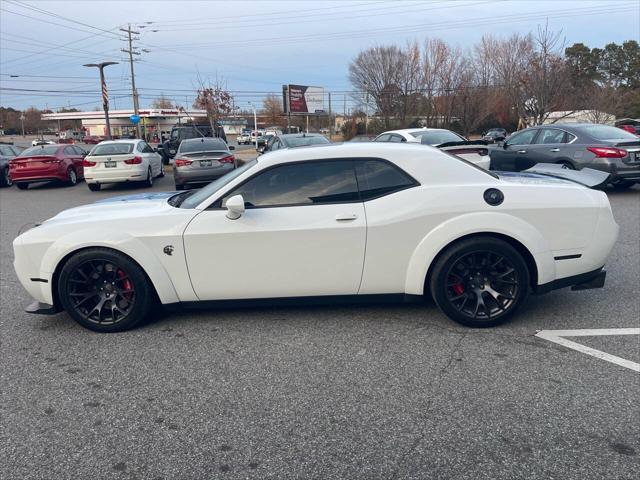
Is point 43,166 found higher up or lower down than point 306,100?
lower down

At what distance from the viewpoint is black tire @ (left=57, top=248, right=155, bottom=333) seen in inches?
160

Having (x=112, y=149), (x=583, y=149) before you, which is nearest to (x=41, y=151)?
(x=112, y=149)

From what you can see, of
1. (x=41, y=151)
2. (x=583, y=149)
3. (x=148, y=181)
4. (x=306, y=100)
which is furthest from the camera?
(x=306, y=100)

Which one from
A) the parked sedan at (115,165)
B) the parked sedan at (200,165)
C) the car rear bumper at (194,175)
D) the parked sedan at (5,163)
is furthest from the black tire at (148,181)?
the parked sedan at (5,163)

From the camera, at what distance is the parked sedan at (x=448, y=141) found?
8741 millimetres

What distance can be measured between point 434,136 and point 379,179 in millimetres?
8259

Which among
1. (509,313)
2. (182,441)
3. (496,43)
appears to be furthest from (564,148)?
(496,43)

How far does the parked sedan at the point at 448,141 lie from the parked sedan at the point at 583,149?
4.75 ft

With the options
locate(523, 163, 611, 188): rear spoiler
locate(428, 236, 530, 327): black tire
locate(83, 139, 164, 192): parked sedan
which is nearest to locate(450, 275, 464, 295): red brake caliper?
locate(428, 236, 530, 327): black tire

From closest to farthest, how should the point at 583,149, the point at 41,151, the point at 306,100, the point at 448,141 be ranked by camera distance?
the point at 583,149
the point at 448,141
the point at 41,151
the point at 306,100

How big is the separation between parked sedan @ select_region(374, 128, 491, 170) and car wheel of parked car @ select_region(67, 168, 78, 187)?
10.1 m

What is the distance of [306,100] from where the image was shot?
2279 inches

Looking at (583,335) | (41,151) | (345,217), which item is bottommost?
(583,335)

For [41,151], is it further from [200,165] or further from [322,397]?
[322,397]
